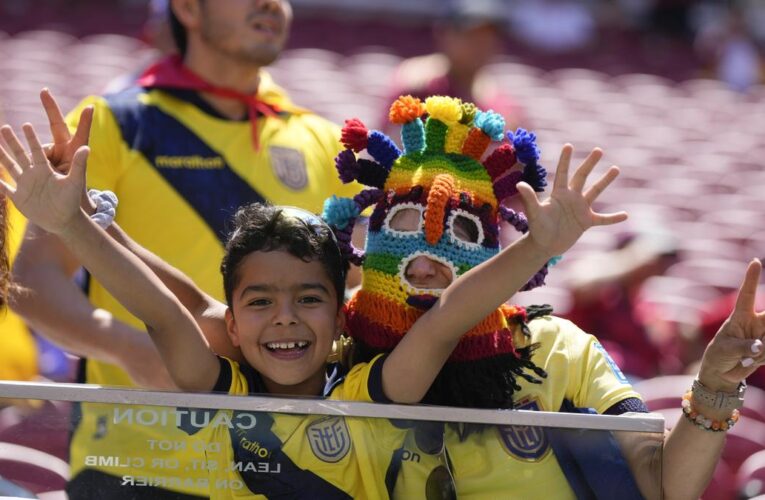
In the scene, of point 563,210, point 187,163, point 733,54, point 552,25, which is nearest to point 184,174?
point 187,163

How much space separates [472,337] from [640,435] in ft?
1.46

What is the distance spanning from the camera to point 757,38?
39.7ft

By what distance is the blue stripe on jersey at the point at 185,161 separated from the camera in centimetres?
320

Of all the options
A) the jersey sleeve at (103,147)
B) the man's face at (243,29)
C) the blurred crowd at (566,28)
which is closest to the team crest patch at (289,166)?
the man's face at (243,29)

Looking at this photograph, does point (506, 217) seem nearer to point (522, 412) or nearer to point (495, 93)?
point (522, 412)

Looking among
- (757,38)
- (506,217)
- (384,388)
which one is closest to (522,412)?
(384,388)

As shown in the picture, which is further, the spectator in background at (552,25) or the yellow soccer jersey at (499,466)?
the spectator in background at (552,25)

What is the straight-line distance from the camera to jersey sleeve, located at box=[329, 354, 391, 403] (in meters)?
2.16

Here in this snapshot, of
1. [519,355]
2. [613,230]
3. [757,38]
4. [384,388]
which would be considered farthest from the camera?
[757,38]

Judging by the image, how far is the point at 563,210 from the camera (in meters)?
2.01

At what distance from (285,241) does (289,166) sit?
103 cm

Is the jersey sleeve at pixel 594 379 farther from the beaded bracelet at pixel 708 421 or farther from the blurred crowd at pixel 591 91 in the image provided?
the blurred crowd at pixel 591 91

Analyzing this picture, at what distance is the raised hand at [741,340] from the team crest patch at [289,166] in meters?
1.47

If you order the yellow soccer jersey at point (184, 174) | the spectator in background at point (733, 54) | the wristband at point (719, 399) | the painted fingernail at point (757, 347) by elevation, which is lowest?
the spectator in background at point (733, 54)
